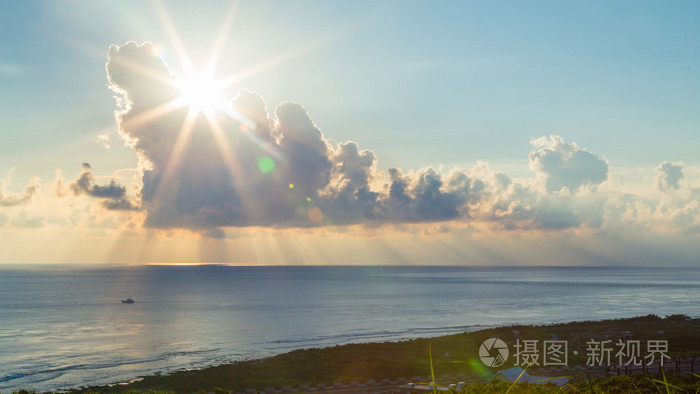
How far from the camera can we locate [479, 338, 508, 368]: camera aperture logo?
55.5 metres

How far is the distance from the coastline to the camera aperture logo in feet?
3.17

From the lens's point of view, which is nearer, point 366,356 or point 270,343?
point 366,356

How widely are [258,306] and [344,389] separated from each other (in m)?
102

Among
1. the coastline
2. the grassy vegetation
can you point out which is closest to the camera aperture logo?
the coastline

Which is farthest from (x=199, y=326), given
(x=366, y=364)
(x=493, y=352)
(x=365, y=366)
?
(x=493, y=352)

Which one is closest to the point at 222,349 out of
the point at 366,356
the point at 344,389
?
the point at 366,356

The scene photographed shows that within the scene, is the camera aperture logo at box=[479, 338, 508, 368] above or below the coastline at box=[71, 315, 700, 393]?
below

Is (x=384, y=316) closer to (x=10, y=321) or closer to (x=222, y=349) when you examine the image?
(x=222, y=349)

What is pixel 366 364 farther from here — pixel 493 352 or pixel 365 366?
pixel 493 352

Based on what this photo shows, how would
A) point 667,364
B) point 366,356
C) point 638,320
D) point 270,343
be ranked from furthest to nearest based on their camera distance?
point 638,320
point 270,343
point 366,356
point 667,364

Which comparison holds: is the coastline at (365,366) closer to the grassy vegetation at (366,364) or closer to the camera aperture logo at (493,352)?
the grassy vegetation at (366,364)

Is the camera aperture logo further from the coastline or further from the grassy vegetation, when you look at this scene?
the grassy vegetation

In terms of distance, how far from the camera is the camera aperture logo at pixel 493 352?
2184 inches

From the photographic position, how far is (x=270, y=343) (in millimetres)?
77938
